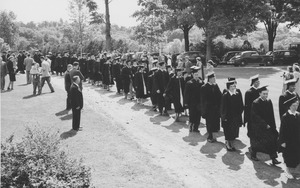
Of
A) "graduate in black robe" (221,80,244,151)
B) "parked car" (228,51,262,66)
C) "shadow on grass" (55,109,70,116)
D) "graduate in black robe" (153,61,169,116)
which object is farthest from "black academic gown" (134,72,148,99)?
"parked car" (228,51,262,66)

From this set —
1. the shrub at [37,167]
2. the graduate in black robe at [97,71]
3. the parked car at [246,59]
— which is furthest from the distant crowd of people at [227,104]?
the parked car at [246,59]

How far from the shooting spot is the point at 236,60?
121 ft

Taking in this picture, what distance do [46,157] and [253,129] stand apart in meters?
5.36

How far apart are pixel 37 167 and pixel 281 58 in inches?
1414

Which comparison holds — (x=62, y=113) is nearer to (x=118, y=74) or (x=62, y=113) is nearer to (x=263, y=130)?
(x=118, y=74)

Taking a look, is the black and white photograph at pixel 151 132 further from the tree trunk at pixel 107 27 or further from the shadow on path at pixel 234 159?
the tree trunk at pixel 107 27

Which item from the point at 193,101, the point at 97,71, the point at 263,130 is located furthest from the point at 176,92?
the point at 97,71

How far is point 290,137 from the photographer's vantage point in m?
7.97

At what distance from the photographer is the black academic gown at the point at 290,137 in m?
7.89

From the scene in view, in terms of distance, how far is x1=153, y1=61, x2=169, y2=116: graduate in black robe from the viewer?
14.1 m

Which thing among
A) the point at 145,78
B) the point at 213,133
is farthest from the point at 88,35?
the point at 213,133

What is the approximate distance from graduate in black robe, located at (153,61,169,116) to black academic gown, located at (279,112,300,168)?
258 inches

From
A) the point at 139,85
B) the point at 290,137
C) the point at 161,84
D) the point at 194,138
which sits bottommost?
the point at 194,138

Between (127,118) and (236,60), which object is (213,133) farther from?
(236,60)
